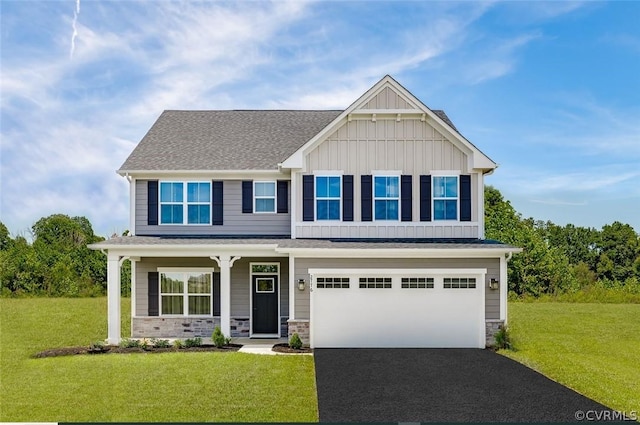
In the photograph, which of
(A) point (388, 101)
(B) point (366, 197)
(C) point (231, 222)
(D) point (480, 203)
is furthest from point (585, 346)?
(C) point (231, 222)

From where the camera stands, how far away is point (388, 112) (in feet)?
58.0

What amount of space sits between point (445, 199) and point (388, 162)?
1983 mm

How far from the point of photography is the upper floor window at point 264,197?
61.7 ft

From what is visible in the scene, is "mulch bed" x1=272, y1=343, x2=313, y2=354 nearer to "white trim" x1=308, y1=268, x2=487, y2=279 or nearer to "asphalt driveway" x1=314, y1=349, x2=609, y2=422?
"asphalt driveway" x1=314, y1=349, x2=609, y2=422

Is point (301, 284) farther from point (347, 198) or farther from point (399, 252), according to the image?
point (347, 198)

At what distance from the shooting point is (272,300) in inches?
737

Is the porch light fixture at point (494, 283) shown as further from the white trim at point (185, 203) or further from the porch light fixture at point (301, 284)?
the white trim at point (185, 203)

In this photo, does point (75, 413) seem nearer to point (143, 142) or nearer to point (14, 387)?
point (14, 387)

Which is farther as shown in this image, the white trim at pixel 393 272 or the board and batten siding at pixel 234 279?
the board and batten siding at pixel 234 279

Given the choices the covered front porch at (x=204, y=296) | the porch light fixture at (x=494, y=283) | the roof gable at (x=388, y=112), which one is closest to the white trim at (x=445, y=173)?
the roof gable at (x=388, y=112)

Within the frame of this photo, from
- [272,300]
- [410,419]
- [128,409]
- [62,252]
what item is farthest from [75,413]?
[62,252]

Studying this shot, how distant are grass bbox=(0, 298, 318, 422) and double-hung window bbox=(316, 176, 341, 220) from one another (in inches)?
181

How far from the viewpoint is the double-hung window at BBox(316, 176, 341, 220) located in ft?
58.9

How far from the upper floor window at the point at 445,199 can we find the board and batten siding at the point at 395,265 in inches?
69.9
